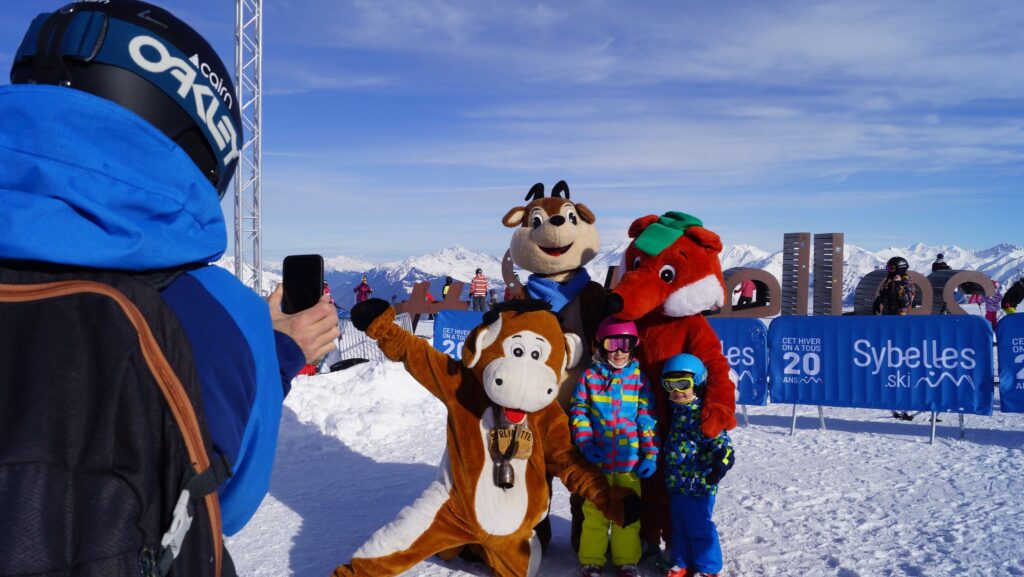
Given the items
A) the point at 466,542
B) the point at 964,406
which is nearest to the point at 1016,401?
the point at 964,406

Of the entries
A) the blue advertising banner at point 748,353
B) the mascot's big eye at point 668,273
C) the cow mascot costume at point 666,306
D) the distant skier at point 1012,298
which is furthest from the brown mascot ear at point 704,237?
the distant skier at point 1012,298

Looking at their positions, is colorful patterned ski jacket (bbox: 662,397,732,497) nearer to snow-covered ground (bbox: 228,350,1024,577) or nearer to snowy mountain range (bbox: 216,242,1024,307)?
snow-covered ground (bbox: 228,350,1024,577)

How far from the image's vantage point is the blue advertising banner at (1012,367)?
6.92m

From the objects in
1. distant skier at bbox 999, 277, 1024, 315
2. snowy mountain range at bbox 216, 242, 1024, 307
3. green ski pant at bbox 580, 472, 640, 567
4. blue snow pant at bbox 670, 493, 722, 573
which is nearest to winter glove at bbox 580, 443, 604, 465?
green ski pant at bbox 580, 472, 640, 567

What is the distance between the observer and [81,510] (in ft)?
2.61

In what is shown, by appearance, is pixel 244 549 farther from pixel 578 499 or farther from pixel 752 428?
pixel 752 428

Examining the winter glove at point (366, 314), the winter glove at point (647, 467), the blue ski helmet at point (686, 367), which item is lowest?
the winter glove at point (647, 467)

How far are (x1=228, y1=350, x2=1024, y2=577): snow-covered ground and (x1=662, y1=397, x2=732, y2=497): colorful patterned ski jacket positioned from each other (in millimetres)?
669

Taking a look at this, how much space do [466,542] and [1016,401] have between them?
6.46 m

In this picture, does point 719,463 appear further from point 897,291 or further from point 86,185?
point 897,291

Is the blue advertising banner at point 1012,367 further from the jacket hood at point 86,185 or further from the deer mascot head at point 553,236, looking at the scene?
the jacket hood at point 86,185

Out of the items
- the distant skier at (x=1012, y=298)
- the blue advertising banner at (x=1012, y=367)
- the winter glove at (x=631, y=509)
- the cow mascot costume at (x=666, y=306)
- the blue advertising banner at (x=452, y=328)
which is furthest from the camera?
the distant skier at (x=1012, y=298)

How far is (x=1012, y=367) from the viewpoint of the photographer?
6938 mm

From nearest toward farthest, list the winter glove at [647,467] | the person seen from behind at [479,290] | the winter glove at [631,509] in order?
the winter glove at [631,509] < the winter glove at [647,467] < the person seen from behind at [479,290]
